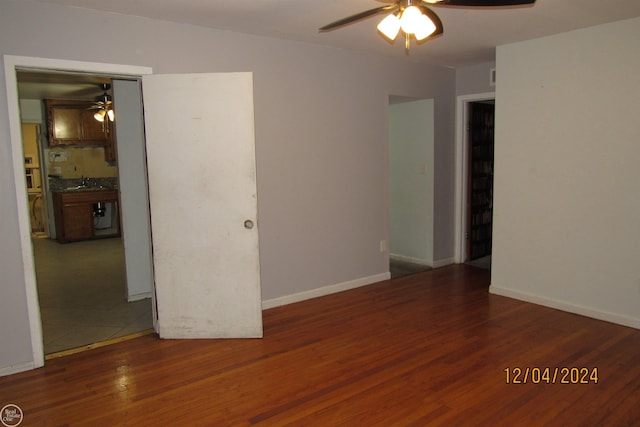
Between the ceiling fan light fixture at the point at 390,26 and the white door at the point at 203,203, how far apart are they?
1119 mm

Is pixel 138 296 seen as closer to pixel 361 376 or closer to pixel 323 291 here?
pixel 323 291

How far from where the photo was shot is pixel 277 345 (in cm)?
325

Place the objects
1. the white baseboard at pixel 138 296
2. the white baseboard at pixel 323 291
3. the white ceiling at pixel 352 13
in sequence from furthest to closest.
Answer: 1. the white baseboard at pixel 138 296
2. the white baseboard at pixel 323 291
3. the white ceiling at pixel 352 13

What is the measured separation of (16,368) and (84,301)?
1533mm

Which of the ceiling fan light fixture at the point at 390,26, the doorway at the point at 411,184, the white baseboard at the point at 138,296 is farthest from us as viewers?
the doorway at the point at 411,184

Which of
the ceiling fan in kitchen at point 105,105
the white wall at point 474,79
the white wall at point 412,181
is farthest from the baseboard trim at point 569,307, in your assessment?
the ceiling fan in kitchen at point 105,105

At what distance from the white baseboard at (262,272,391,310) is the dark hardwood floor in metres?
0.28

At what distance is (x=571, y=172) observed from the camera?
12.4 ft

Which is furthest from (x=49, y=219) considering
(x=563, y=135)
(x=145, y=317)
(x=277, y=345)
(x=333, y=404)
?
(x=563, y=135)

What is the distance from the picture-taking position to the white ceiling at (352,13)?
117 inches

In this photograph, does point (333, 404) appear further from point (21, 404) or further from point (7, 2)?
point (7, 2)

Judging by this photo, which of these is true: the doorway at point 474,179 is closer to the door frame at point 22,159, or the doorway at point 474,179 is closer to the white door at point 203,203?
the white door at point 203,203

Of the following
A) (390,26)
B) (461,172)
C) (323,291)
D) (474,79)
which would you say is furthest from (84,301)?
(474,79)
